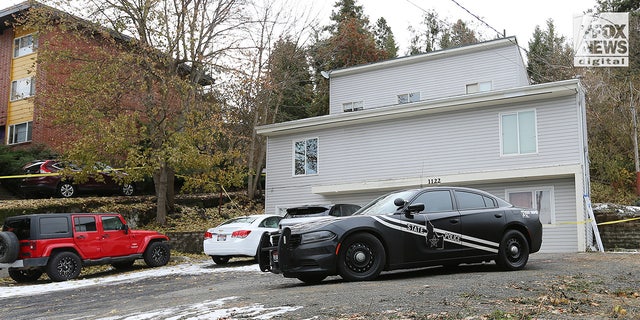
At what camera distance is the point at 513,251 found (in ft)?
33.0

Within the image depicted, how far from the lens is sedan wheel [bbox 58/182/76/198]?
23312 millimetres

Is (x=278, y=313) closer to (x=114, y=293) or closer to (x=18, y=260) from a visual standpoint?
(x=114, y=293)

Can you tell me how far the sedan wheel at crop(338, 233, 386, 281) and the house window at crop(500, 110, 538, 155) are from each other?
10379 mm

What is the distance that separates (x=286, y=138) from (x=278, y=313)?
16.6m

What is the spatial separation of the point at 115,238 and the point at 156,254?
149cm

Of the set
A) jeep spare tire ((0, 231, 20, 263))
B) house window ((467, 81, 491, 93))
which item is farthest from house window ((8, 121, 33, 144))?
house window ((467, 81, 491, 93))

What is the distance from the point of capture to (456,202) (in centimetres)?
998

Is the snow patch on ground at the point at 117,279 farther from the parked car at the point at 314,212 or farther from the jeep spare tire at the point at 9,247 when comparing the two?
the parked car at the point at 314,212

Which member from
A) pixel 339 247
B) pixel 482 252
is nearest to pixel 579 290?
pixel 482 252

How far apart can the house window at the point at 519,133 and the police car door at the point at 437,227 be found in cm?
884

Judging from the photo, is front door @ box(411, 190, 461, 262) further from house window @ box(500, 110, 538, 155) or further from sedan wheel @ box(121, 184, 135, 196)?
sedan wheel @ box(121, 184, 135, 196)

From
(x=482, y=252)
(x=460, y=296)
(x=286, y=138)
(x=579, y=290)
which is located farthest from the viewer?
(x=286, y=138)

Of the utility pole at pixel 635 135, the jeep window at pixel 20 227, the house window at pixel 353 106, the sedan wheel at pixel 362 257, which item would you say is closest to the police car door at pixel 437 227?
the sedan wheel at pixel 362 257

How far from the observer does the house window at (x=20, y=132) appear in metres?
30.2
